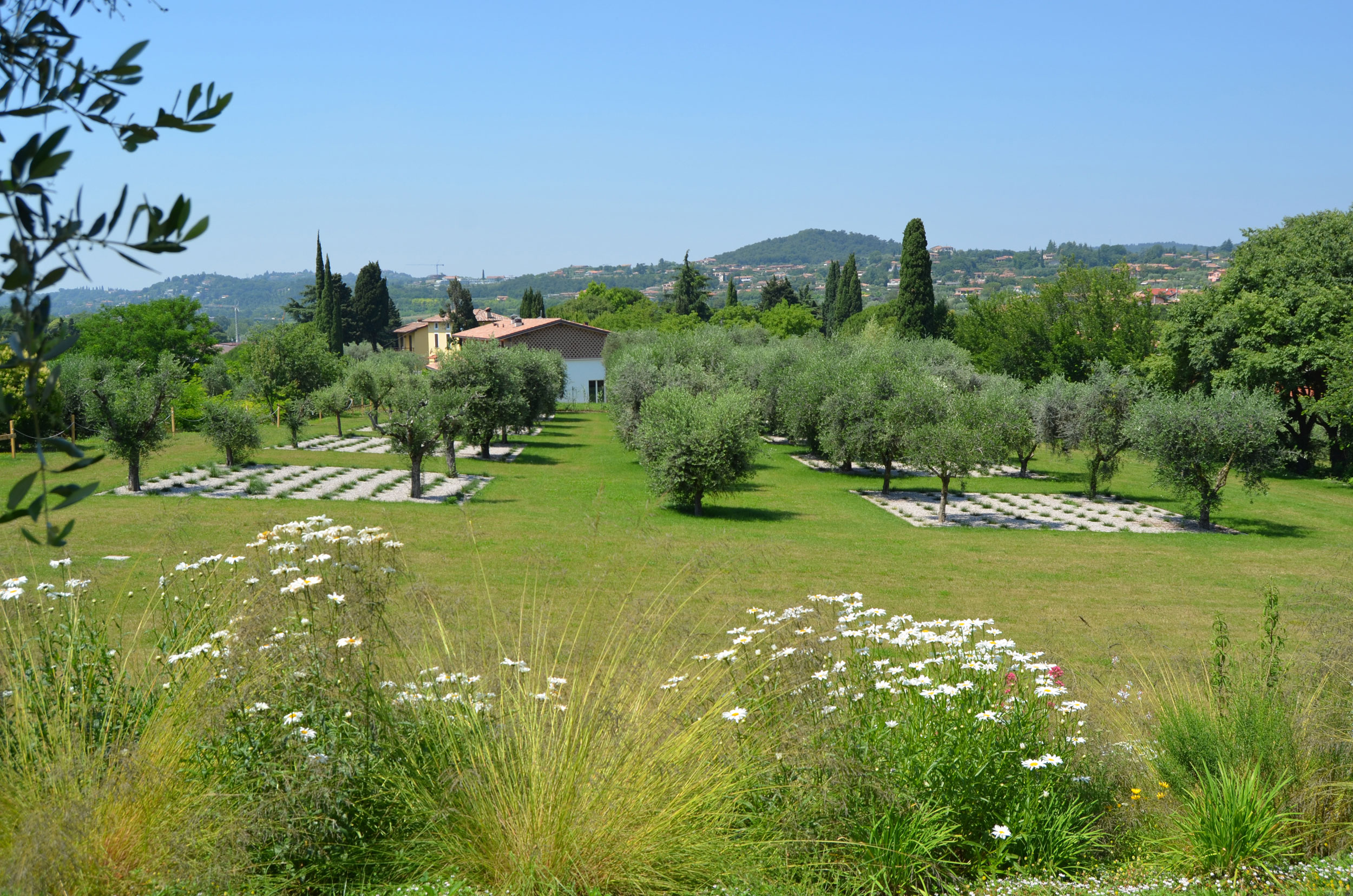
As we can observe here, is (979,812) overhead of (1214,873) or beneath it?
overhead

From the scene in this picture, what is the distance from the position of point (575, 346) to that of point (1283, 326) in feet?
140

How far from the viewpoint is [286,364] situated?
35.5 metres

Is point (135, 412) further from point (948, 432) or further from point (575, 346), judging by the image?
point (575, 346)

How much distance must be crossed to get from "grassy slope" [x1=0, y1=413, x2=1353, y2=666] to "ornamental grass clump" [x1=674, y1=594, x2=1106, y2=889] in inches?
22.0

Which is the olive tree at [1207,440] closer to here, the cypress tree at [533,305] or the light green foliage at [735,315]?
the light green foliage at [735,315]

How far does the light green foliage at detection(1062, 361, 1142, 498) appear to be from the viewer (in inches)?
955

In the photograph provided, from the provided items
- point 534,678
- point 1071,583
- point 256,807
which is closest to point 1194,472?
point 1071,583

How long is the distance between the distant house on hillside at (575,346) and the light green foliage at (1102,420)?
38788mm

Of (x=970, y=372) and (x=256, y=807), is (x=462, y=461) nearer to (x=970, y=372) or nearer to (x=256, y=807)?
(x=970, y=372)

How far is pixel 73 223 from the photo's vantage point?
1413mm

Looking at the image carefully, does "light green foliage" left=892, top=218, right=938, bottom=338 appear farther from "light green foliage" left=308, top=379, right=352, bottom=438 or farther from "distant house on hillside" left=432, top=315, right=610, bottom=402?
"light green foliage" left=308, top=379, right=352, bottom=438

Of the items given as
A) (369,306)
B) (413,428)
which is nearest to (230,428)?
(413,428)

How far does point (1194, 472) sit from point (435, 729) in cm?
2206

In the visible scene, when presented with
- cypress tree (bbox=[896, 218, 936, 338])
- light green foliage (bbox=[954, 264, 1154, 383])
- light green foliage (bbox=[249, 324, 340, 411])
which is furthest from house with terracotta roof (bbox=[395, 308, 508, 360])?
light green foliage (bbox=[954, 264, 1154, 383])
